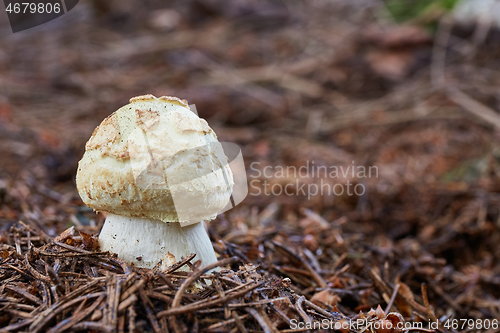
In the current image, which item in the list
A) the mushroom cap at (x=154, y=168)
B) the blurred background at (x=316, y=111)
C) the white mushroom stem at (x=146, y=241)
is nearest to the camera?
the mushroom cap at (x=154, y=168)

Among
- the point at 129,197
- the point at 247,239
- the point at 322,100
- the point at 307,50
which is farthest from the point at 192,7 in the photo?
the point at 129,197

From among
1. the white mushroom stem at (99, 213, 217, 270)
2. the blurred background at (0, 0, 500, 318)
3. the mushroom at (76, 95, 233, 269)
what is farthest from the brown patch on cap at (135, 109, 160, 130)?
the blurred background at (0, 0, 500, 318)

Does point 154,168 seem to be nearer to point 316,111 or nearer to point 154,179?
point 154,179

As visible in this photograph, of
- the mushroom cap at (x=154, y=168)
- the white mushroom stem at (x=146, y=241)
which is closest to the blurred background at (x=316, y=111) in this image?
the white mushroom stem at (x=146, y=241)

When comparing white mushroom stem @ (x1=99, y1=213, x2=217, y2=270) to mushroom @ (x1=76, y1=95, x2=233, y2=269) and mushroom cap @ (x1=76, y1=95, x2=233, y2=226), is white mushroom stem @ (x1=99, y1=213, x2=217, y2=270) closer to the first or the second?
mushroom @ (x1=76, y1=95, x2=233, y2=269)

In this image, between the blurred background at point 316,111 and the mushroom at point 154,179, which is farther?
the blurred background at point 316,111

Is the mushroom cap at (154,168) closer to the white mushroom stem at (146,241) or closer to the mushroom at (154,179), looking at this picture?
the mushroom at (154,179)
